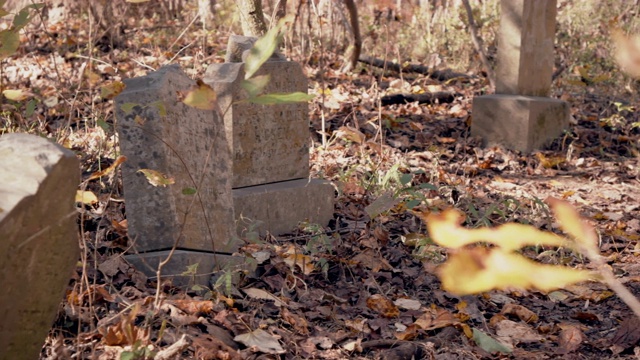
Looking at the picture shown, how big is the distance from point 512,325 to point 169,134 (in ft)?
5.52

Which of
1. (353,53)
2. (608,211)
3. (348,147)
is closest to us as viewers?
(608,211)

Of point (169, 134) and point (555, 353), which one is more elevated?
point (169, 134)

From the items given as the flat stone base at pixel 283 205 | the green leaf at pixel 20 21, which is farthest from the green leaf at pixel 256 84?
the flat stone base at pixel 283 205

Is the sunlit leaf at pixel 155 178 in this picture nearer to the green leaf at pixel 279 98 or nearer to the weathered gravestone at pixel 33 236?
the weathered gravestone at pixel 33 236

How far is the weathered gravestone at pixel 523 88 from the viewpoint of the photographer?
→ 24.0 feet

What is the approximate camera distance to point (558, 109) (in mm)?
7480

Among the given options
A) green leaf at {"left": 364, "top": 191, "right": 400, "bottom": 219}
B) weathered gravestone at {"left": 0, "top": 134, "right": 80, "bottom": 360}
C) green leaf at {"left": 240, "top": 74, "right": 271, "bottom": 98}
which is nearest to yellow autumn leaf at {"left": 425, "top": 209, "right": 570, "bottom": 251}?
green leaf at {"left": 240, "top": 74, "right": 271, "bottom": 98}

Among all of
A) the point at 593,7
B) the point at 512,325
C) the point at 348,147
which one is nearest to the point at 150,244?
the point at 512,325

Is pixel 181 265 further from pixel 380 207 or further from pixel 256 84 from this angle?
pixel 256 84

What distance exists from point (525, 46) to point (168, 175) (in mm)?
4888

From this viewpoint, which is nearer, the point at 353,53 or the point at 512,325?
the point at 512,325

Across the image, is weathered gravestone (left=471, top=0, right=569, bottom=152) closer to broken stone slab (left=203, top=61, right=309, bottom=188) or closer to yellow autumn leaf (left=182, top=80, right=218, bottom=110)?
broken stone slab (left=203, top=61, right=309, bottom=188)

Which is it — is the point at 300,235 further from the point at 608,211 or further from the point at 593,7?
the point at 593,7

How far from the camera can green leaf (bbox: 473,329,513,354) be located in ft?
10.4
